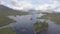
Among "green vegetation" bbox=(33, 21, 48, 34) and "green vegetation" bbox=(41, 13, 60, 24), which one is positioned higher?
→ "green vegetation" bbox=(41, 13, 60, 24)

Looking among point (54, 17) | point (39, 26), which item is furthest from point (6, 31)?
point (54, 17)

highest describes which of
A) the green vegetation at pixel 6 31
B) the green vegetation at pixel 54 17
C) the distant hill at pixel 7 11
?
the distant hill at pixel 7 11

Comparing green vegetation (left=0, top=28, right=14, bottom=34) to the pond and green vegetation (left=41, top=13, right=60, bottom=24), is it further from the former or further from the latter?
green vegetation (left=41, top=13, right=60, bottom=24)

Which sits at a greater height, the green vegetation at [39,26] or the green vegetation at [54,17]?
the green vegetation at [54,17]

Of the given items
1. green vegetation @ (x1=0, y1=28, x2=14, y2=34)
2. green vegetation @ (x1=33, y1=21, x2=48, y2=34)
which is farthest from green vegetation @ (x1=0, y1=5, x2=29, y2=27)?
green vegetation @ (x1=33, y1=21, x2=48, y2=34)

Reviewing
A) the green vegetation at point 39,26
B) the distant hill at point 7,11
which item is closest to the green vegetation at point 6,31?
the distant hill at point 7,11

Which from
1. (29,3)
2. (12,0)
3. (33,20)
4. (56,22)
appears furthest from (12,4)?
(56,22)

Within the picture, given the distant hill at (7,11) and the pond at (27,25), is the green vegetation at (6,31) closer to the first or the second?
the pond at (27,25)

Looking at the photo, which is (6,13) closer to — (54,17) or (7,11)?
(7,11)
